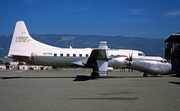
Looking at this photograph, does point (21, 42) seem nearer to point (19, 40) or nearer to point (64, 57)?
point (19, 40)

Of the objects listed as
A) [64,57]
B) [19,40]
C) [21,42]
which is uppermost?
[19,40]

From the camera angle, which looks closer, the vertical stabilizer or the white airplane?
the white airplane

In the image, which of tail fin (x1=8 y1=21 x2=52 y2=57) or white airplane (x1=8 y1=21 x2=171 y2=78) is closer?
white airplane (x1=8 y1=21 x2=171 y2=78)

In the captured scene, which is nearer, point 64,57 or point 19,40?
point 64,57

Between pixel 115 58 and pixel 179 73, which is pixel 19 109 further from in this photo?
pixel 179 73

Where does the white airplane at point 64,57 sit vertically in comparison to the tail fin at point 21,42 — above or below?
below

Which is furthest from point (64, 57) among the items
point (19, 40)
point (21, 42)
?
point (19, 40)

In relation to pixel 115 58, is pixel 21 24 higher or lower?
higher

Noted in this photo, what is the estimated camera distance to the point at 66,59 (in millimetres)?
28547

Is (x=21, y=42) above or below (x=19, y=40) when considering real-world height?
below

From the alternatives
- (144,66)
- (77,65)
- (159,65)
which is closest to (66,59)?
(77,65)

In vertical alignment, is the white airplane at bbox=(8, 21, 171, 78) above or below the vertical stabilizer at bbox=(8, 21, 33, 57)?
below

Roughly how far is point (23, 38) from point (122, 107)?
72.6 ft

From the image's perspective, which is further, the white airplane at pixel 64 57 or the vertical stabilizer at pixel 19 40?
the vertical stabilizer at pixel 19 40
